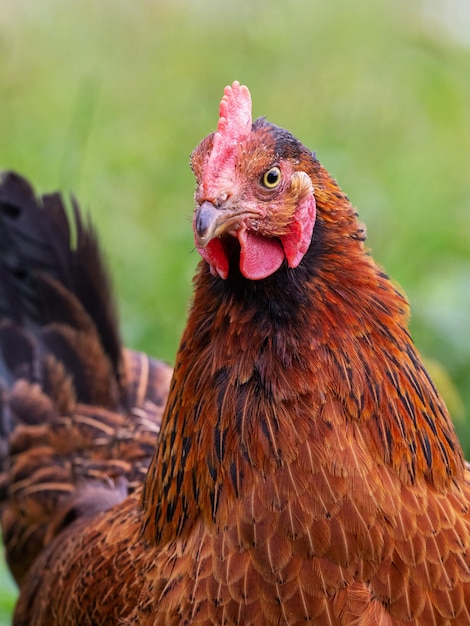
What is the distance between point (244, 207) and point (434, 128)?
485 cm

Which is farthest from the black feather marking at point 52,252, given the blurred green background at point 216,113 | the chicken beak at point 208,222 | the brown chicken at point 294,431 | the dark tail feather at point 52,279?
the chicken beak at point 208,222

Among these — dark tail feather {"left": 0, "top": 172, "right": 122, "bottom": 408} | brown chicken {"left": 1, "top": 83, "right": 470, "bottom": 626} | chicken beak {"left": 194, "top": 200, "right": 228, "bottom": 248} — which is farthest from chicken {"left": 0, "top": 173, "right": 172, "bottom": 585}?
chicken beak {"left": 194, "top": 200, "right": 228, "bottom": 248}

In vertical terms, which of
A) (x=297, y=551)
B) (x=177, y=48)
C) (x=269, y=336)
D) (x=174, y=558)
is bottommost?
(x=174, y=558)

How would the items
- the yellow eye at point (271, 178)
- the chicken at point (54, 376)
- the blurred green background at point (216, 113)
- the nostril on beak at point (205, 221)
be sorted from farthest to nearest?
the blurred green background at point (216, 113) < the chicken at point (54, 376) < the yellow eye at point (271, 178) < the nostril on beak at point (205, 221)

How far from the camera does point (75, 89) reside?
719 cm

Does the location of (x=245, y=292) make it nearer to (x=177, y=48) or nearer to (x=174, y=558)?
(x=174, y=558)

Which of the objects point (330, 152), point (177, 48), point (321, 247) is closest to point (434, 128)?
point (330, 152)

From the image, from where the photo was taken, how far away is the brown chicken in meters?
2.16

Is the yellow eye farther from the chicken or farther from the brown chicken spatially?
A: the chicken

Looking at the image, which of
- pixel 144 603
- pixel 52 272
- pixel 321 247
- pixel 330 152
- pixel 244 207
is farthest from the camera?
pixel 330 152

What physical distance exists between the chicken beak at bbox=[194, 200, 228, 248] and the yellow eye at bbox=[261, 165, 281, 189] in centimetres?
13

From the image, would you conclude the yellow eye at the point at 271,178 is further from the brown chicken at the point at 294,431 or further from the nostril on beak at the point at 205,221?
the nostril on beak at the point at 205,221

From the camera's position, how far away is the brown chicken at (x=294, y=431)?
2158mm

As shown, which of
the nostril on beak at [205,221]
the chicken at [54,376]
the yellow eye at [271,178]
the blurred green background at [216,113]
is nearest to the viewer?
the nostril on beak at [205,221]
